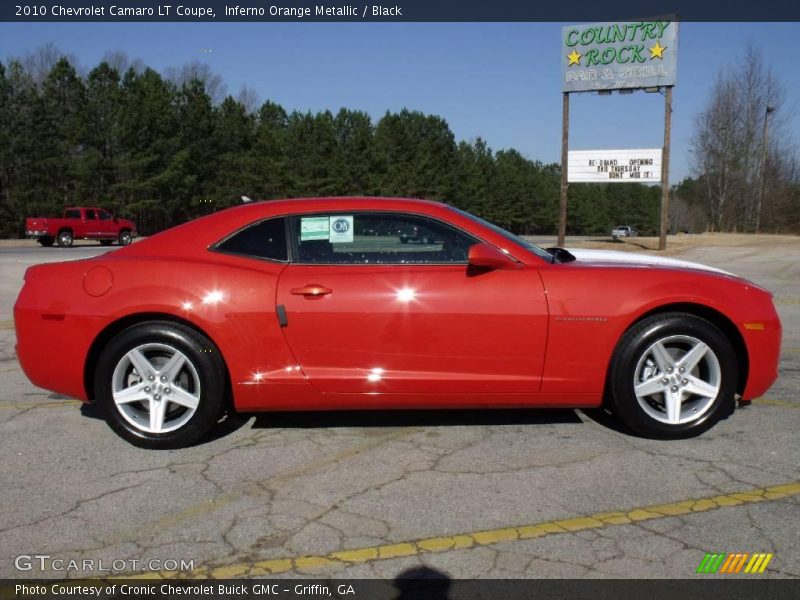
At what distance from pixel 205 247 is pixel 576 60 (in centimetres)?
2499

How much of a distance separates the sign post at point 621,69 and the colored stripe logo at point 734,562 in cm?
2255

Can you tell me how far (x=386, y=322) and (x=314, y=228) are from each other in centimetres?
77

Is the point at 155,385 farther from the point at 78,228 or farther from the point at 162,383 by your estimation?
the point at 78,228

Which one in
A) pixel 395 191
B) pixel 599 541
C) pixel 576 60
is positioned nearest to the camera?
pixel 599 541

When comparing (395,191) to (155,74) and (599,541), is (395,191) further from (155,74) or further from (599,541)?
(599,541)

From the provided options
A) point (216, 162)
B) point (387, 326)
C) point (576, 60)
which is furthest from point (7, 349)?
point (216, 162)

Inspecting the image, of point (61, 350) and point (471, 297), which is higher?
point (471, 297)

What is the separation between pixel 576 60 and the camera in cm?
2598

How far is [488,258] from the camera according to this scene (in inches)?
153

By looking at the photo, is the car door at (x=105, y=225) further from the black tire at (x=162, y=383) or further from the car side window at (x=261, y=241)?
the car side window at (x=261, y=241)

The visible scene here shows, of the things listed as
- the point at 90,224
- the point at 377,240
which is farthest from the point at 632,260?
the point at 90,224

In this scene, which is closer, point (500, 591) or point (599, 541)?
point (500, 591)

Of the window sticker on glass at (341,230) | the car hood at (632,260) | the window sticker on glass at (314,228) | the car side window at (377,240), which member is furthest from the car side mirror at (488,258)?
the window sticker on glass at (314,228)

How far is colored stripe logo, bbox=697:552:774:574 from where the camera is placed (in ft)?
8.69
